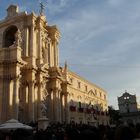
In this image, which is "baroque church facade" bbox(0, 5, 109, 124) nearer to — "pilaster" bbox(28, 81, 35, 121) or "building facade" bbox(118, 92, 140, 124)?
"pilaster" bbox(28, 81, 35, 121)

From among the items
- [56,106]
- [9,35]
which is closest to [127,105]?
[56,106]

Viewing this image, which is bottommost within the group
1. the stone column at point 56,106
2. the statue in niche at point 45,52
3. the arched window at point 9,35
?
the stone column at point 56,106

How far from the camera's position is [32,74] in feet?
122

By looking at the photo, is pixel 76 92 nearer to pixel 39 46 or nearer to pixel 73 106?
pixel 73 106

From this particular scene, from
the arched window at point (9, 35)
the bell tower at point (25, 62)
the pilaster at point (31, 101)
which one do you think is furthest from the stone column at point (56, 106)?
the arched window at point (9, 35)

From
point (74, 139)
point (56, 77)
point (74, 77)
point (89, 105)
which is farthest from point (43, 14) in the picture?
point (74, 139)

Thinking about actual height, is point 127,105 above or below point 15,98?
above

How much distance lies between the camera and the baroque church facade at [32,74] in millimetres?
34031

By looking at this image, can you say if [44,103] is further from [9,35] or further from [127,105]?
[127,105]

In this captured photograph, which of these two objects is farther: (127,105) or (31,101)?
(127,105)

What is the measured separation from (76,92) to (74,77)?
9.42 feet

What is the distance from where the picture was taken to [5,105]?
33312 millimetres

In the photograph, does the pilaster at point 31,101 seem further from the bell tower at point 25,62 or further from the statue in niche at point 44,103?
the statue in niche at point 44,103

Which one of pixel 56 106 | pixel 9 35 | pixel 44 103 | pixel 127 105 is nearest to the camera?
pixel 44 103
